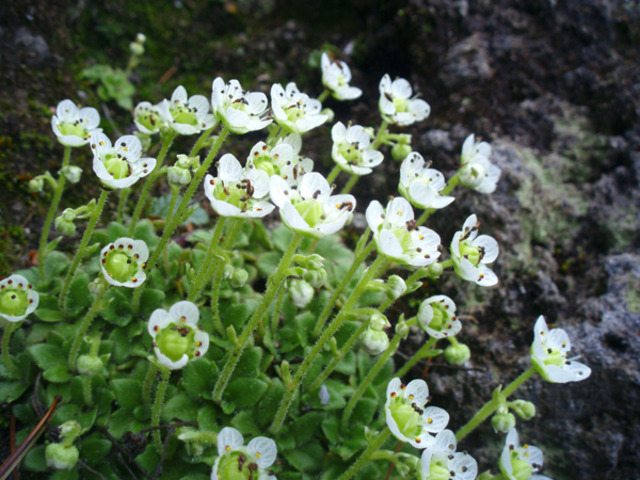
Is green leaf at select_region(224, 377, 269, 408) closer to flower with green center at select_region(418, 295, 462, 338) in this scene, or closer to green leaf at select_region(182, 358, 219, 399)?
green leaf at select_region(182, 358, 219, 399)

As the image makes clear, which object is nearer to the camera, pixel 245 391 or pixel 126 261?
pixel 126 261

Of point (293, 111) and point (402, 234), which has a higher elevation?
point (293, 111)

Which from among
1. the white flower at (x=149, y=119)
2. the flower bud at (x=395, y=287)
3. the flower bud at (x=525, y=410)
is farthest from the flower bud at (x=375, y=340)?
the white flower at (x=149, y=119)

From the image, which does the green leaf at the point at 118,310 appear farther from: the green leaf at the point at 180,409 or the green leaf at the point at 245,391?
the green leaf at the point at 245,391

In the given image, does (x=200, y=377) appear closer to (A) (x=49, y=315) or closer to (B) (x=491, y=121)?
(A) (x=49, y=315)

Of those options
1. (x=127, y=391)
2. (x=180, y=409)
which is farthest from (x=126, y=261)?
(x=180, y=409)

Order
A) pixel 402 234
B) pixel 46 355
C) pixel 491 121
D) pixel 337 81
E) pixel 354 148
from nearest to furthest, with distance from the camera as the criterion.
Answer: pixel 402 234
pixel 46 355
pixel 354 148
pixel 337 81
pixel 491 121
